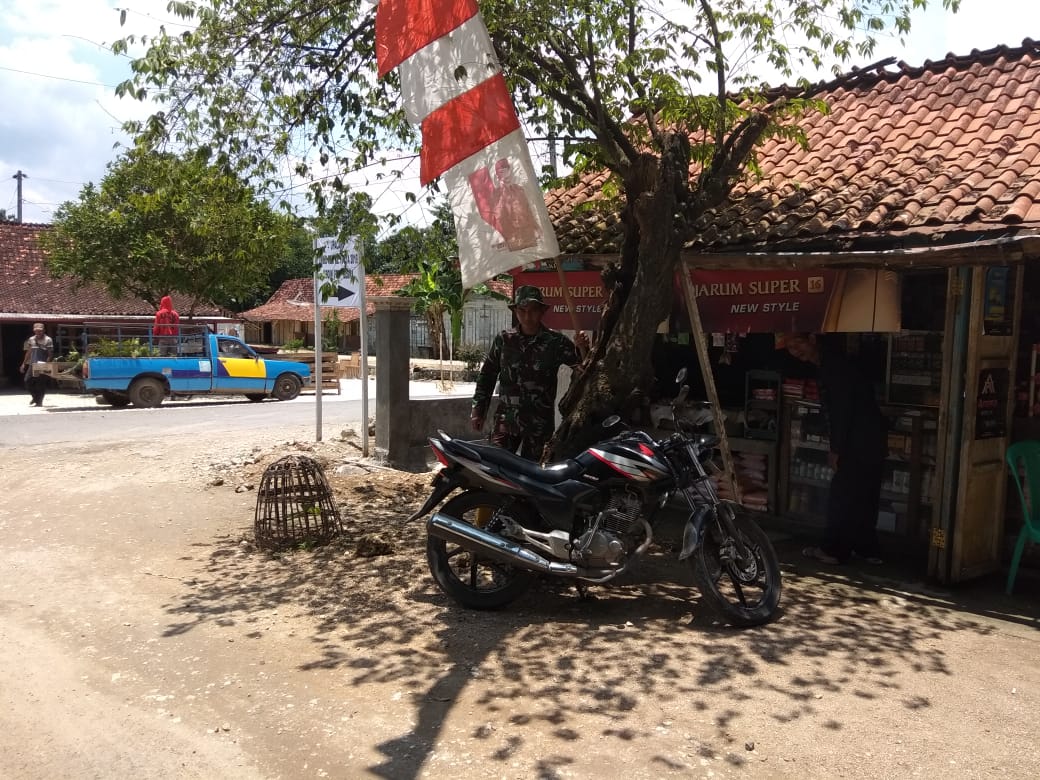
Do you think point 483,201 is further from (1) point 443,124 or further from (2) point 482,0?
(2) point 482,0

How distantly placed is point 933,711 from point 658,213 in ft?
11.6

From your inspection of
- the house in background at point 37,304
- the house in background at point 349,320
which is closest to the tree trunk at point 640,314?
the house in background at point 37,304

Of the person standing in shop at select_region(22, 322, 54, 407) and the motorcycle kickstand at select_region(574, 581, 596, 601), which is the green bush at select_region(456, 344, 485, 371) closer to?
the person standing in shop at select_region(22, 322, 54, 407)

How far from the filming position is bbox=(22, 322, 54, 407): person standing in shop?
17844 mm

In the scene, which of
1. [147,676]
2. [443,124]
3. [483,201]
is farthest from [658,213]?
[147,676]

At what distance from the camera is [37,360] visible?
18188 millimetres

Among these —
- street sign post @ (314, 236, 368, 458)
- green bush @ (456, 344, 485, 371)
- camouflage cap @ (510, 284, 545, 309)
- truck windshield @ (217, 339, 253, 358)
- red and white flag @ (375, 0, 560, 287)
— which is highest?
red and white flag @ (375, 0, 560, 287)

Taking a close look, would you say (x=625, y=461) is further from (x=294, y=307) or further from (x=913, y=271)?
(x=294, y=307)

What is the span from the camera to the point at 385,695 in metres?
4.01

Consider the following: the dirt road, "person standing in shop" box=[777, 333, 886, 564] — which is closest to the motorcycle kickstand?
the dirt road

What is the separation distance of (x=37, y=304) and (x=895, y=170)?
23.9 metres

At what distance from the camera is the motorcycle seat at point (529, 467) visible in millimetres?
4999

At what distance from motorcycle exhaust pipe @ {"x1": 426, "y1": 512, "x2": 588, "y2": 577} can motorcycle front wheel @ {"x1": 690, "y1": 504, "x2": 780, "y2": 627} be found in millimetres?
736

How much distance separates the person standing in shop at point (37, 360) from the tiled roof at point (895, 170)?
13.8m
